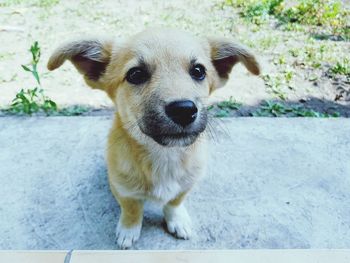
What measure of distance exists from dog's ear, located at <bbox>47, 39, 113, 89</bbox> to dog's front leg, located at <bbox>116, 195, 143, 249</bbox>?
2.45 feet

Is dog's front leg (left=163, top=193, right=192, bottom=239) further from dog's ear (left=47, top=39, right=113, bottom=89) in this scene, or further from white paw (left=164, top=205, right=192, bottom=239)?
dog's ear (left=47, top=39, right=113, bottom=89)

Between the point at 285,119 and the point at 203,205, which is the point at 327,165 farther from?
Result: the point at 203,205

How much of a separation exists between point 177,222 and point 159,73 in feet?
3.12

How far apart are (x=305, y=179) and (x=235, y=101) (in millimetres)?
1285

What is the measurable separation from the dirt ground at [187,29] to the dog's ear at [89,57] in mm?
1489

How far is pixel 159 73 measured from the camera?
1978 mm

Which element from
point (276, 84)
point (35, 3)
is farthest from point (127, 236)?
point (35, 3)

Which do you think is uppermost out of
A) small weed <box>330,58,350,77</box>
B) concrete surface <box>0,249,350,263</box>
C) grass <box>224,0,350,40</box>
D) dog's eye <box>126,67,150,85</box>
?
dog's eye <box>126,67,150,85</box>

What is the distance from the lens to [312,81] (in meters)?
4.24

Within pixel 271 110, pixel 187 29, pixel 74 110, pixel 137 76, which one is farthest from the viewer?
pixel 187 29

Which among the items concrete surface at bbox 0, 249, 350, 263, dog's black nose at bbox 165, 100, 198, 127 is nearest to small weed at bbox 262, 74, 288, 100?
dog's black nose at bbox 165, 100, 198, 127

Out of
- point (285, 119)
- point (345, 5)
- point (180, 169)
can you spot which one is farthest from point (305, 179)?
point (345, 5)

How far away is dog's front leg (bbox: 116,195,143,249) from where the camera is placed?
231 cm

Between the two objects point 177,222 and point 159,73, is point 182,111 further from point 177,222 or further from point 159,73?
point 177,222
